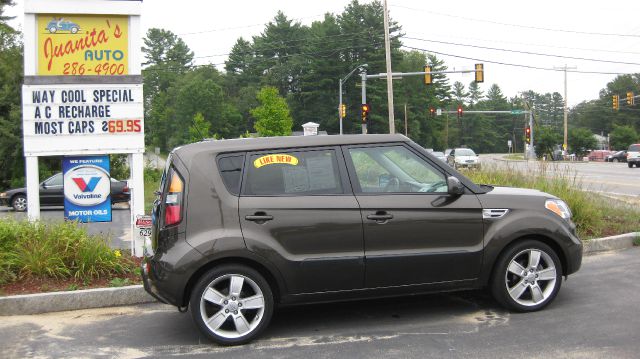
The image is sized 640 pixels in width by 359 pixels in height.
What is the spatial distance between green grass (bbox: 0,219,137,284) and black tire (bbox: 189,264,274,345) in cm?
237

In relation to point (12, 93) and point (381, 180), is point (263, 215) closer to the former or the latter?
point (381, 180)

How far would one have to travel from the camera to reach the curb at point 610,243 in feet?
26.6

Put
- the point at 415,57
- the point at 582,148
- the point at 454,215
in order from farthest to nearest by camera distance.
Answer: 1. the point at 415,57
2. the point at 582,148
3. the point at 454,215

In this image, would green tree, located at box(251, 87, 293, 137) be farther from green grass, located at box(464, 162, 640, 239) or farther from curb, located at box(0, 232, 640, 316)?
curb, located at box(0, 232, 640, 316)

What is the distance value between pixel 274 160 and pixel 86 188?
4017 mm

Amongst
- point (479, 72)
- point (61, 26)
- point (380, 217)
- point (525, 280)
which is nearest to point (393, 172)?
point (380, 217)

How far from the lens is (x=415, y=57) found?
105375 millimetres

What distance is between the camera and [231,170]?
16.2ft

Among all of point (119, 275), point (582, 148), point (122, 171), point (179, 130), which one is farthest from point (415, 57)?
point (119, 275)

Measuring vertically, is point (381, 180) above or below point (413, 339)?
above

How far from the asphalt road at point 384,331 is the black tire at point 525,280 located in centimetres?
12

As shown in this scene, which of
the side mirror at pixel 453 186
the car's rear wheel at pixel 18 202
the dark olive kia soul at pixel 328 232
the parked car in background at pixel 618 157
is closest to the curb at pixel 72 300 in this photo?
the dark olive kia soul at pixel 328 232

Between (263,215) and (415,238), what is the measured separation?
1311 mm

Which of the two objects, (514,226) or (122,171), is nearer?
(514,226)
